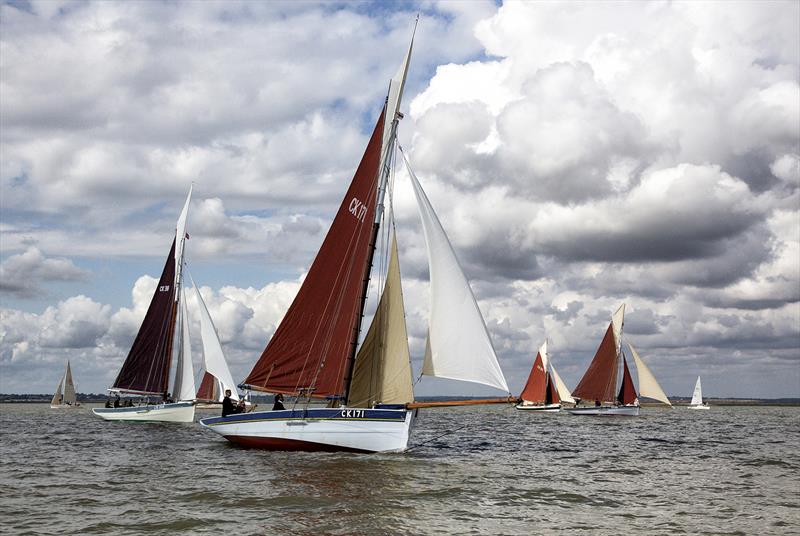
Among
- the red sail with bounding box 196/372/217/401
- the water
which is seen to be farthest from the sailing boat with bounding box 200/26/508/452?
the red sail with bounding box 196/372/217/401

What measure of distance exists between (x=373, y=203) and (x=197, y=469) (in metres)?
14.1

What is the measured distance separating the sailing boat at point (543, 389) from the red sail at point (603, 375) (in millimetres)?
12949

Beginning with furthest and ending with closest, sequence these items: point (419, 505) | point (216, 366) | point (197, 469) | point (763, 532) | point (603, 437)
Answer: point (216, 366) → point (603, 437) → point (197, 469) → point (419, 505) → point (763, 532)

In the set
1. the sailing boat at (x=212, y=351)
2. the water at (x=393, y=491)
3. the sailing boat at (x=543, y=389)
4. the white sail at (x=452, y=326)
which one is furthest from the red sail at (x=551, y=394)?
the white sail at (x=452, y=326)

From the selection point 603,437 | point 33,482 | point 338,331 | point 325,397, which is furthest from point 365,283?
point 603,437

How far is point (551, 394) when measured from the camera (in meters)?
115

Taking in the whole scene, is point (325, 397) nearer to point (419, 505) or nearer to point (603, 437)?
point (419, 505)

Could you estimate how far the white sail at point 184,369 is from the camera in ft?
208

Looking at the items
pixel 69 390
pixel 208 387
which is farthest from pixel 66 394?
pixel 208 387

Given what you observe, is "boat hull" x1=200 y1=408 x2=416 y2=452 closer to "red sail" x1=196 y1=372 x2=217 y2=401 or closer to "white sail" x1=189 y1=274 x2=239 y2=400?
"white sail" x1=189 y1=274 x2=239 y2=400

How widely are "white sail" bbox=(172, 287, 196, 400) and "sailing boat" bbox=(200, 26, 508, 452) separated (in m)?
27.9

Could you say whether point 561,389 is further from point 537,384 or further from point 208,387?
point 208,387

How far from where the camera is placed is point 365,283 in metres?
34.4

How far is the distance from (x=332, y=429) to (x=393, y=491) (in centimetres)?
853
